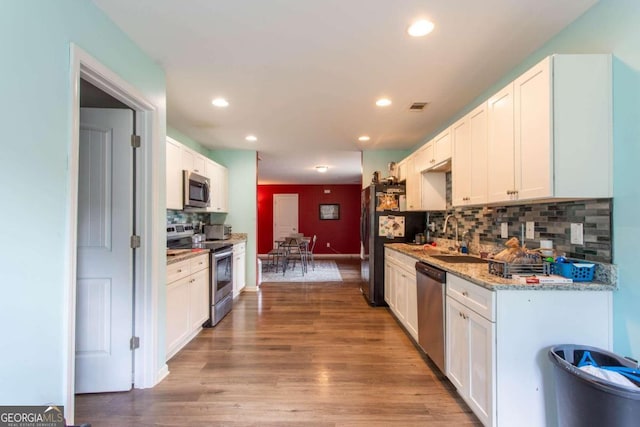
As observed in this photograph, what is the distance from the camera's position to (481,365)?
164 centimetres

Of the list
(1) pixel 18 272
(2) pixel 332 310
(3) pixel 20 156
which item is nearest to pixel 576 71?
(3) pixel 20 156

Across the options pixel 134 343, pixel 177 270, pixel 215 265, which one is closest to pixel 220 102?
pixel 177 270

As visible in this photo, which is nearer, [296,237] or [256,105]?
[256,105]

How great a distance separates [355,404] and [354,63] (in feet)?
7.88

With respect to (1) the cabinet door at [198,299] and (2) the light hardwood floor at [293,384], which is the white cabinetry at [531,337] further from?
(1) the cabinet door at [198,299]

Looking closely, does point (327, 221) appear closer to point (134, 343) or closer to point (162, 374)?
point (162, 374)

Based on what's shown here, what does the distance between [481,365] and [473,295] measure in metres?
0.38

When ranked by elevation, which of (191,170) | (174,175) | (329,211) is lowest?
(329,211)

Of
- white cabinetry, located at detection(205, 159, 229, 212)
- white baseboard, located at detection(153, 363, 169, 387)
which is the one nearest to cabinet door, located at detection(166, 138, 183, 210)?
white cabinetry, located at detection(205, 159, 229, 212)

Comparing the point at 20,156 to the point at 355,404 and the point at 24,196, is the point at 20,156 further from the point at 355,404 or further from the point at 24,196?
the point at 355,404

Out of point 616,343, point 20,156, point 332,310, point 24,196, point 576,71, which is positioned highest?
point 576,71

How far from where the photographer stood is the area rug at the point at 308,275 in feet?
19.2

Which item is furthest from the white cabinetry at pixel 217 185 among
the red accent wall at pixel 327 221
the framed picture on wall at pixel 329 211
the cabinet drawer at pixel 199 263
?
the framed picture on wall at pixel 329 211

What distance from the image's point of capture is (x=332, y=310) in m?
3.90
